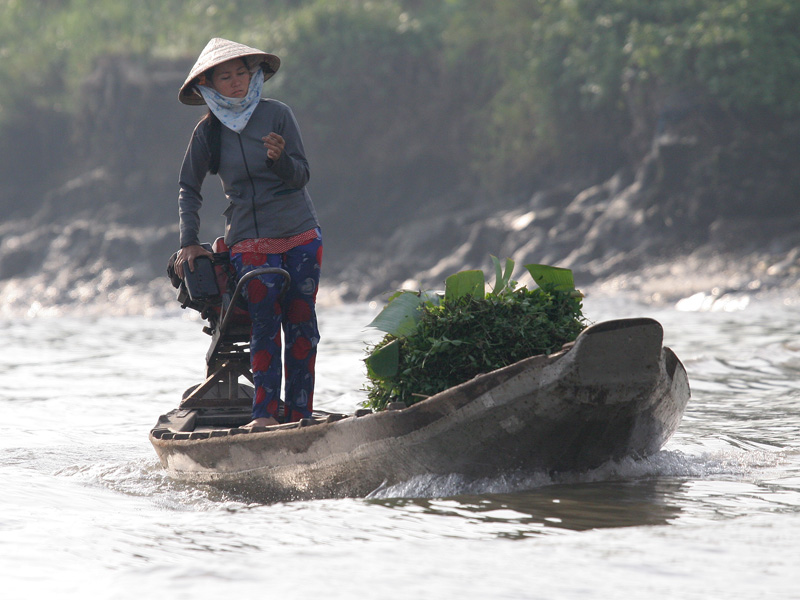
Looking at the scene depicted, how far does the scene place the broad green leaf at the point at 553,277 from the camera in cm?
427

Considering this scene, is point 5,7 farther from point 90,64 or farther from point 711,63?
point 711,63

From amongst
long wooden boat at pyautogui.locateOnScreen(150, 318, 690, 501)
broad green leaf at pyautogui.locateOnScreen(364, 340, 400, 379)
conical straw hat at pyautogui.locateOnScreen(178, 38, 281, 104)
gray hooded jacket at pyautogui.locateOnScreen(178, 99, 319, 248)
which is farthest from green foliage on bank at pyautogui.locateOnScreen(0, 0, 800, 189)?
broad green leaf at pyautogui.locateOnScreen(364, 340, 400, 379)

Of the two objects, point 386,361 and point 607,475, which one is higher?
point 386,361

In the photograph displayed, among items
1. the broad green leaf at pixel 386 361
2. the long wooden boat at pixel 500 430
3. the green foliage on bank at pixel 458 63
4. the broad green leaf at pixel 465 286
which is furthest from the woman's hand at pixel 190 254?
the green foliage on bank at pixel 458 63

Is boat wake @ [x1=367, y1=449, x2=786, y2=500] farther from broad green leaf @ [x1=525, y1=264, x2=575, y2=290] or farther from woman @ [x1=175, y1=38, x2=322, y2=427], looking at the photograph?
woman @ [x1=175, y1=38, x2=322, y2=427]

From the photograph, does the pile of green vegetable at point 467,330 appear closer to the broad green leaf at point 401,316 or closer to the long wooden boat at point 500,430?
the broad green leaf at point 401,316

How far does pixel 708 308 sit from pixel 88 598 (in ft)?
51.5

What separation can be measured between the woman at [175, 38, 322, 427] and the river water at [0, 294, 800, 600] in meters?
0.72

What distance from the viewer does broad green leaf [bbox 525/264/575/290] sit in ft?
14.0

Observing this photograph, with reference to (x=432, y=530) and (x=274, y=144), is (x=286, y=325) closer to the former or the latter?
(x=274, y=144)

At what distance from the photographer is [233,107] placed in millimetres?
4750

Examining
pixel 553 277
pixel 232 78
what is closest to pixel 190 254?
pixel 232 78

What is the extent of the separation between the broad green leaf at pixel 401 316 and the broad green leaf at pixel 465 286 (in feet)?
0.36

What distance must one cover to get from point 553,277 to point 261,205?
1442mm
